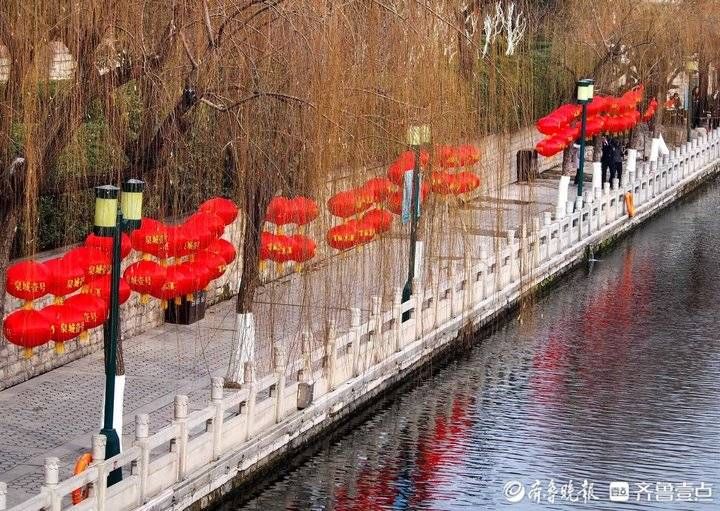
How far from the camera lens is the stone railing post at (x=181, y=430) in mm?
13484

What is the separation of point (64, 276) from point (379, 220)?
4.77 metres

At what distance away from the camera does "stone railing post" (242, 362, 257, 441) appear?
48.8 ft

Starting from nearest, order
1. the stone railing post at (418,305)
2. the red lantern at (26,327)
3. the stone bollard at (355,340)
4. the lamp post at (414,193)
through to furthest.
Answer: the red lantern at (26,327), the lamp post at (414,193), the stone bollard at (355,340), the stone railing post at (418,305)

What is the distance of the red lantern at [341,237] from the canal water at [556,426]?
2180mm

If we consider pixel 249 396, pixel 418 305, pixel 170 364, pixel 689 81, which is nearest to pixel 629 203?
pixel 689 81

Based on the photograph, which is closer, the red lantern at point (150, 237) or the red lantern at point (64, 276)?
the red lantern at point (64, 276)

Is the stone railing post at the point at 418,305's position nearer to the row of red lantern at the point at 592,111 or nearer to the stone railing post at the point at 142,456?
the stone railing post at the point at 142,456

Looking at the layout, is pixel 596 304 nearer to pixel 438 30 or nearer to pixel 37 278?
pixel 438 30

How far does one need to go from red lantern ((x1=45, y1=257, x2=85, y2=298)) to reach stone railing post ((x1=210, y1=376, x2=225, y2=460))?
61.4 inches

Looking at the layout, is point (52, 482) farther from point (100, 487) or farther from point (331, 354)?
point (331, 354)

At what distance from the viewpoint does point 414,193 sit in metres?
18.5

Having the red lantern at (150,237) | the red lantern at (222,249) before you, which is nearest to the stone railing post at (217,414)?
the red lantern at (150,237)

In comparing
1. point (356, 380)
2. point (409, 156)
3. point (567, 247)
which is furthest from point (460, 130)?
point (567, 247)

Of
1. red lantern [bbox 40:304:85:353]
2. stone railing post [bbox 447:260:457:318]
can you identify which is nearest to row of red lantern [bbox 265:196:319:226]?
red lantern [bbox 40:304:85:353]
